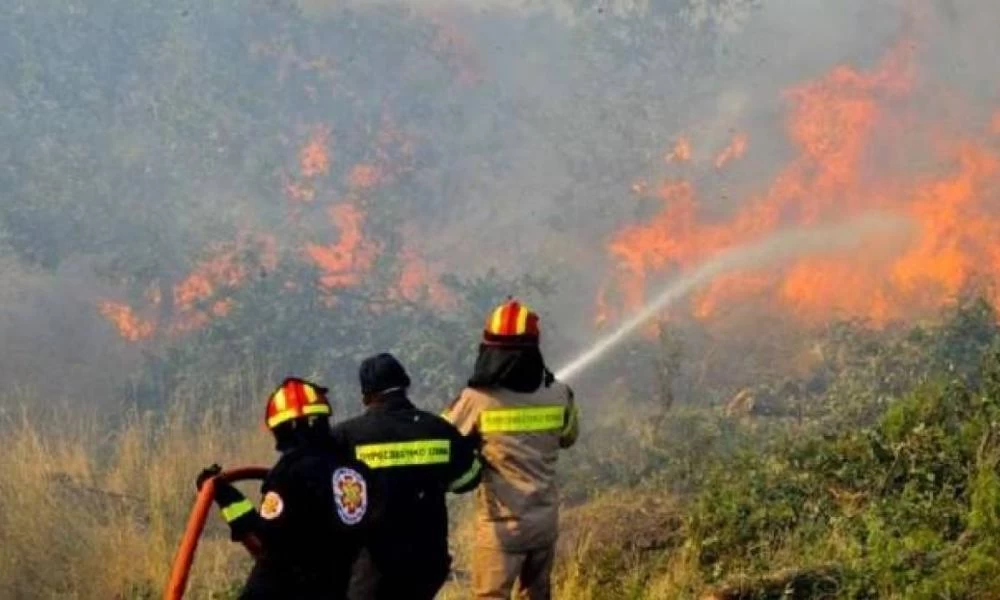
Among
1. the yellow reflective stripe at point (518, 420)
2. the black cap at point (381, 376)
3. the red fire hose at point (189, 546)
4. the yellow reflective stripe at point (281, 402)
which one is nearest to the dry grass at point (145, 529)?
the yellow reflective stripe at point (518, 420)

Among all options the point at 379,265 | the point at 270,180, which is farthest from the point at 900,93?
the point at 270,180

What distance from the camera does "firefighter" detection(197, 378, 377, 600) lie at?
171 inches

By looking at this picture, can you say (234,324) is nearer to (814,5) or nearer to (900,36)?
(900,36)

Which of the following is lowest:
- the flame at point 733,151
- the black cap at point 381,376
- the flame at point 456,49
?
the black cap at point 381,376

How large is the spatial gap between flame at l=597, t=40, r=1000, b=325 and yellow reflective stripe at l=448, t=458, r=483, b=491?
9279mm

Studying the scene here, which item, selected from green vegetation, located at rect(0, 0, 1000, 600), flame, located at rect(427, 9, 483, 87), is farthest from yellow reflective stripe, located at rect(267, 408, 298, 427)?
flame, located at rect(427, 9, 483, 87)

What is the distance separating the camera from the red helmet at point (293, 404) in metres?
4.49

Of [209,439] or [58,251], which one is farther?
[58,251]

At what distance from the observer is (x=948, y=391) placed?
812cm

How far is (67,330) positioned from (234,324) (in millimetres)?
2823

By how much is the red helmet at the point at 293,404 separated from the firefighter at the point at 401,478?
58 centimetres

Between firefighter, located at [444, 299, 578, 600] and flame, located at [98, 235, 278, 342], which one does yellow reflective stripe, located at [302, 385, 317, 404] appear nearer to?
firefighter, located at [444, 299, 578, 600]

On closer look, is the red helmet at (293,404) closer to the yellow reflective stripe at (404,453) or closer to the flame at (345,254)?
the yellow reflective stripe at (404,453)

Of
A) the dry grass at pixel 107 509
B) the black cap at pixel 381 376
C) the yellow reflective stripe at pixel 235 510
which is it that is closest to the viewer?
the yellow reflective stripe at pixel 235 510
